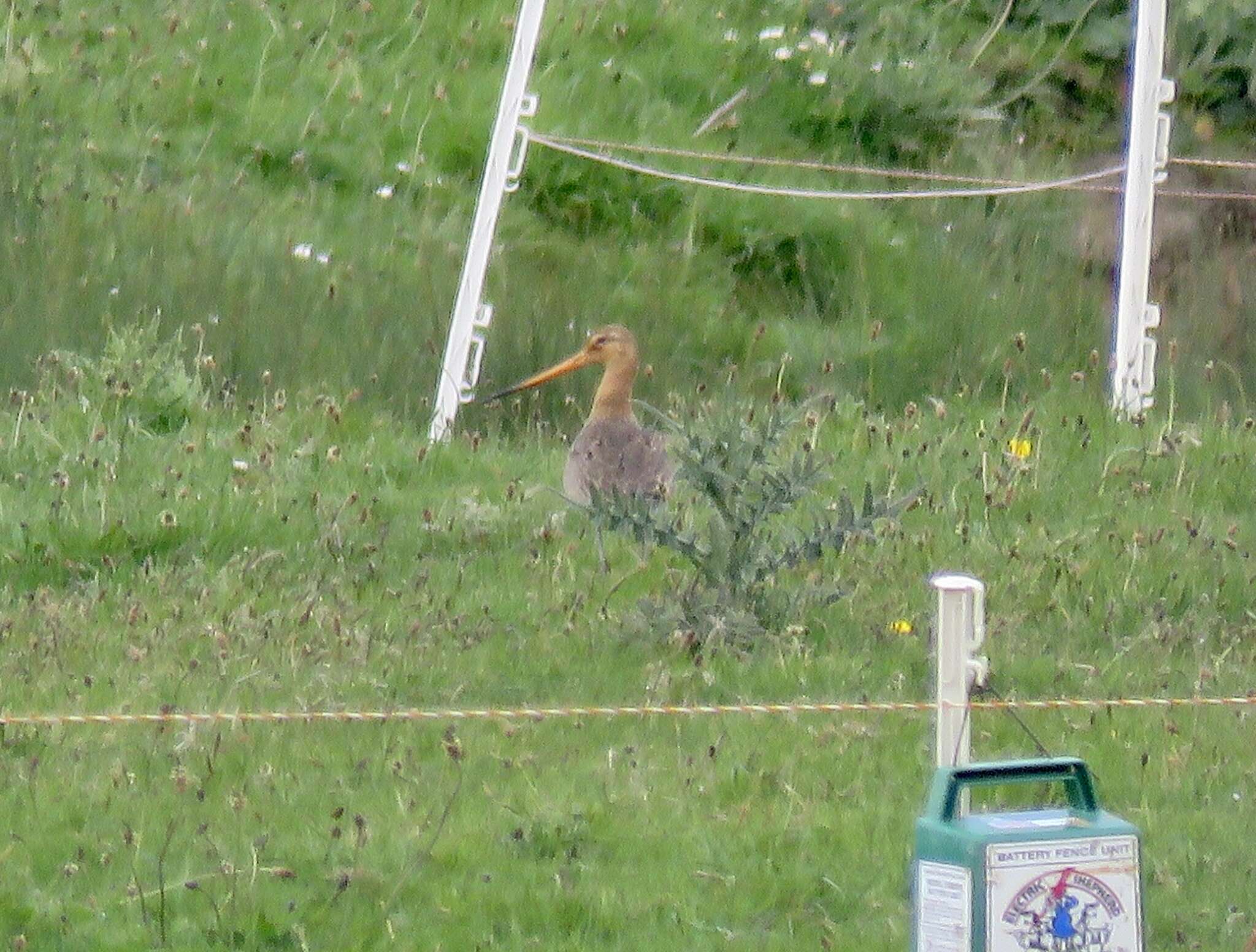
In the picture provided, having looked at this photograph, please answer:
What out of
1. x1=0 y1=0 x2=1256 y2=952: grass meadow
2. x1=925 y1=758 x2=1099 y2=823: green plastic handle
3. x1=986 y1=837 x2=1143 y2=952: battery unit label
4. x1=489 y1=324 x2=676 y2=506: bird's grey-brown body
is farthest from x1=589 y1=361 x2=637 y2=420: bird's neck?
x1=986 y1=837 x2=1143 y2=952: battery unit label

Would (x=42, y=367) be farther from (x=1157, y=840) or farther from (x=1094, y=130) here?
(x=1094, y=130)

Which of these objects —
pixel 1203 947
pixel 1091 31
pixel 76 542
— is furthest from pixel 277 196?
pixel 1203 947

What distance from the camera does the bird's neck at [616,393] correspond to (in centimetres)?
953

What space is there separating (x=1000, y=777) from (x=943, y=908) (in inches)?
9.9

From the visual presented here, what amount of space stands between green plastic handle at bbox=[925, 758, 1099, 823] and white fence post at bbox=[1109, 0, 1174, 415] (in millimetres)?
6494

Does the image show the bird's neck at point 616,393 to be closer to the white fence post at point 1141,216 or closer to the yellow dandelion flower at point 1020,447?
the yellow dandelion flower at point 1020,447

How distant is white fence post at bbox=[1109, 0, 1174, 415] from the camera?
1030 centimetres

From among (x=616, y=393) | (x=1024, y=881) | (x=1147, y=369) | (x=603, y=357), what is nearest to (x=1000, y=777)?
(x=1024, y=881)

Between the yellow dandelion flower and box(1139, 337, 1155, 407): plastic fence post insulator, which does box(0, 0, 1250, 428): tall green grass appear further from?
the yellow dandelion flower

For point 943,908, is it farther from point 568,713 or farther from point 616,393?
point 616,393

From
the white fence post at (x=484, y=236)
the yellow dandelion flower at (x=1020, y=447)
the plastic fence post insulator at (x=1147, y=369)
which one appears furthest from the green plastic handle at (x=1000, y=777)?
the plastic fence post insulator at (x=1147, y=369)

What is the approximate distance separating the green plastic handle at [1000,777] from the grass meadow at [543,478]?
119cm

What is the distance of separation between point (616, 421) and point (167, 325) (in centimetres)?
246

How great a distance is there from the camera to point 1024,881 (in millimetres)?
3689
